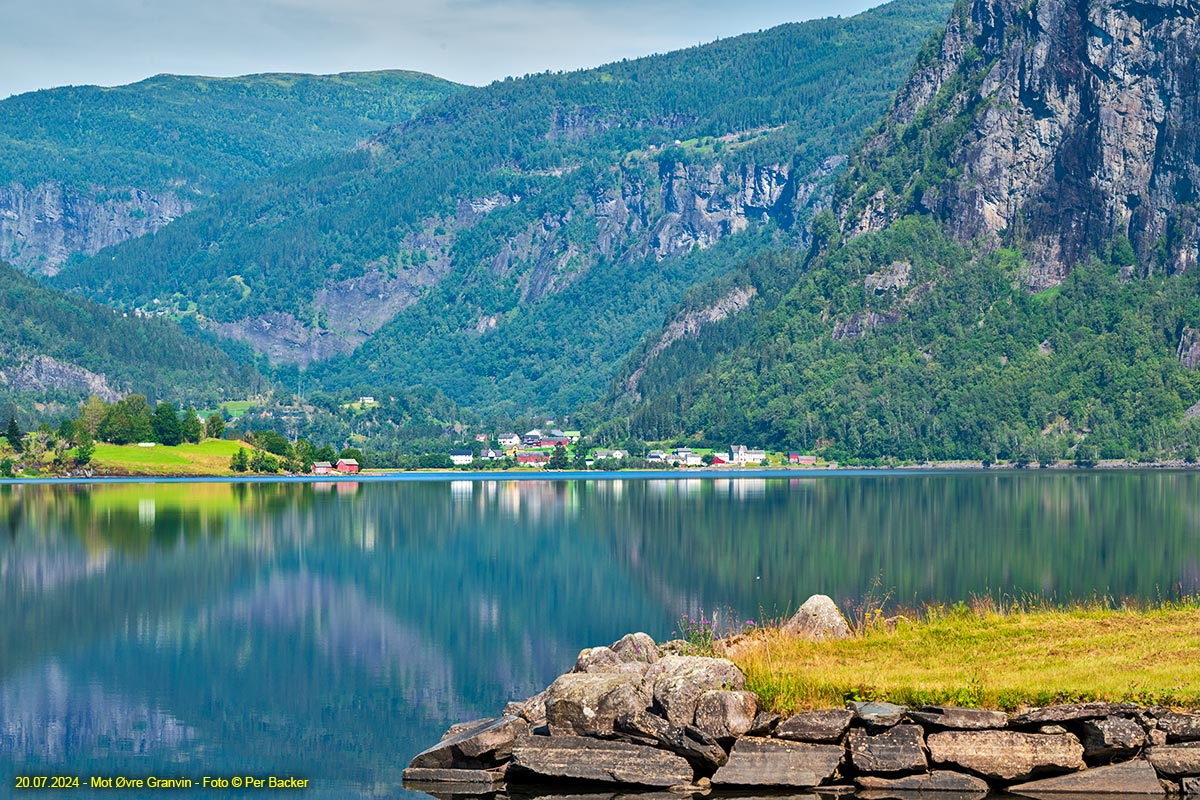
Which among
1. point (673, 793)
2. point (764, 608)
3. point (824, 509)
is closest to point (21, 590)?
point (764, 608)

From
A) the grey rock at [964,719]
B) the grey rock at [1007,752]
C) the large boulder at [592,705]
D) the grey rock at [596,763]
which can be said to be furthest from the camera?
the large boulder at [592,705]

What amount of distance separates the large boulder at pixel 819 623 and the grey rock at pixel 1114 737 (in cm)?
1044

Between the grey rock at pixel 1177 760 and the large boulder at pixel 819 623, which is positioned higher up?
the large boulder at pixel 819 623

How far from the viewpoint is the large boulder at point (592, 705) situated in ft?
127

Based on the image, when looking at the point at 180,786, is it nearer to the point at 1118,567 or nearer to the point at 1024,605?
the point at 1024,605

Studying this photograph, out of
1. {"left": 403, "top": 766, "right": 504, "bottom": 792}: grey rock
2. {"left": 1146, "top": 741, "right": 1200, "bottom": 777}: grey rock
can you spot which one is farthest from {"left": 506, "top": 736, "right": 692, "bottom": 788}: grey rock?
{"left": 1146, "top": 741, "right": 1200, "bottom": 777}: grey rock

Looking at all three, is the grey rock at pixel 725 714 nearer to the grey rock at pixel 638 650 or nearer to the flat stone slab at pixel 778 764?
the flat stone slab at pixel 778 764

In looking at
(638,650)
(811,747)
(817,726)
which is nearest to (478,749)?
(638,650)

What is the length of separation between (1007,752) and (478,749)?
1173 centimetres

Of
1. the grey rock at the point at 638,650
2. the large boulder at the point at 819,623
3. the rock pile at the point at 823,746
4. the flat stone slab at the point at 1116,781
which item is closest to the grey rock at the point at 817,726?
the rock pile at the point at 823,746

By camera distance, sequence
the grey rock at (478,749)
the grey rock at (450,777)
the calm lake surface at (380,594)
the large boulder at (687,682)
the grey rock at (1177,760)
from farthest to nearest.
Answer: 1. the calm lake surface at (380,594)
2. the grey rock at (478,749)
3. the grey rock at (450,777)
4. the large boulder at (687,682)
5. the grey rock at (1177,760)

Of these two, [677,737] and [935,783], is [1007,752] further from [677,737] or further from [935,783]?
[677,737]

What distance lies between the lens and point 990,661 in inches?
1610

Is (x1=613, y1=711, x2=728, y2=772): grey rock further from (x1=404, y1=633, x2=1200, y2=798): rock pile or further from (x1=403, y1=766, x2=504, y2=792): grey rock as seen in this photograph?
(x1=403, y1=766, x2=504, y2=792): grey rock
